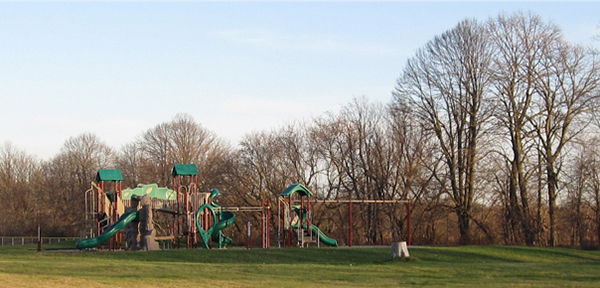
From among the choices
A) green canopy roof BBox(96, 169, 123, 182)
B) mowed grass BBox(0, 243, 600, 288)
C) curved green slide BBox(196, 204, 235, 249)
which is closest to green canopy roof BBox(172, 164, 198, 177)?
curved green slide BBox(196, 204, 235, 249)

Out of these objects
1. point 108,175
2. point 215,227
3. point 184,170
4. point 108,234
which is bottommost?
point 108,234

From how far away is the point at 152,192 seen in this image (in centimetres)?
4388

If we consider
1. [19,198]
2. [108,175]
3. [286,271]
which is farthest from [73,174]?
[286,271]

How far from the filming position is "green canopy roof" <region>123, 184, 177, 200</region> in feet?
144

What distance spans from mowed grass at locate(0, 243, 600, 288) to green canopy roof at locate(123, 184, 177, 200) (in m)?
9.12

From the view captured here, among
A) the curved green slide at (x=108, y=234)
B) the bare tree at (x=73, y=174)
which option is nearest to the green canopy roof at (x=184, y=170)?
the curved green slide at (x=108, y=234)

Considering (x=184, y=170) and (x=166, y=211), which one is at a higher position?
(x=184, y=170)

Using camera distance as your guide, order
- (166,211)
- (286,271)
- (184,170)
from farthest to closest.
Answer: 1. (184,170)
2. (166,211)
3. (286,271)

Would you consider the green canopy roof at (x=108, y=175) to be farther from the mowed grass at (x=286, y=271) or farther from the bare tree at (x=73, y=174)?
the bare tree at (x=73, y=174)

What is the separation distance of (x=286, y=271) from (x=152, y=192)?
66.3 ft

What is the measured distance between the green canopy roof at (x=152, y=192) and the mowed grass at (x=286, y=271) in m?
9.12

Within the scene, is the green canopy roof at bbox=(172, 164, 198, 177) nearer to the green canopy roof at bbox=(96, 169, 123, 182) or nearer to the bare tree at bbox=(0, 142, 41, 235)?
the green canopy roof at bbox=(96, 169, 123, 182)

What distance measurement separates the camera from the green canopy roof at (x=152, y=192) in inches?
1724

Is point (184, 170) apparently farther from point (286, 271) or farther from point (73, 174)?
point (73, 174)
